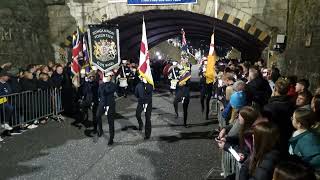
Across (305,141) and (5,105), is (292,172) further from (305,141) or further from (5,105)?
(5,105)

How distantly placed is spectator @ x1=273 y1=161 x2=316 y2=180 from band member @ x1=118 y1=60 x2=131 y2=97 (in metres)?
13.9

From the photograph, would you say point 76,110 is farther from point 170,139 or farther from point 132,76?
point 132,76

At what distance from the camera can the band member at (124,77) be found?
16.5 m

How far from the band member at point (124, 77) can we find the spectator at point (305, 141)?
12.7 metres

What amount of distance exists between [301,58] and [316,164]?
9.17 metres

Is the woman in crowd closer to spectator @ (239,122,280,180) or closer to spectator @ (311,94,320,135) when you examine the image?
spectator @ (239,122,280,180)

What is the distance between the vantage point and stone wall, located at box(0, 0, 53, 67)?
14188 mm

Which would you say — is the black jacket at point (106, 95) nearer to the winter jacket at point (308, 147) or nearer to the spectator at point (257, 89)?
the spectator at point (257, 89)

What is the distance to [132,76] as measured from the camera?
18250 millimetres

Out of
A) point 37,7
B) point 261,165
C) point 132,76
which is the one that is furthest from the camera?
point 132,76

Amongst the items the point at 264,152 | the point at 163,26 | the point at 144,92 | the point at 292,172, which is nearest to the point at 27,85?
the point at 144,92

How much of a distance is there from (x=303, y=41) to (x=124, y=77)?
877 centimetres

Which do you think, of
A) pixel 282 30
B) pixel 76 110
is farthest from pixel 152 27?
pixel 76 110

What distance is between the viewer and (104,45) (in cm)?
1019
